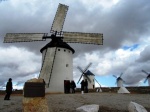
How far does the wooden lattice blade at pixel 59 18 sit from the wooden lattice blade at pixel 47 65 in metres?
3.57

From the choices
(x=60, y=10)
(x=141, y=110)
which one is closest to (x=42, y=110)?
(x=141, y=110)

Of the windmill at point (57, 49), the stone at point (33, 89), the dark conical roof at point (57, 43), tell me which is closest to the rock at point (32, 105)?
the stone at point (33, 89)

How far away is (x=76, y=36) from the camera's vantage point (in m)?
30.9

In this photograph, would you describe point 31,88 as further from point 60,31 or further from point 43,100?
point 60,31

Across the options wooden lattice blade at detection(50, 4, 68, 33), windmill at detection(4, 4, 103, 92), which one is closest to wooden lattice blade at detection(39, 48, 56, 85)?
windmill at detection(4, 4, 103, 92)

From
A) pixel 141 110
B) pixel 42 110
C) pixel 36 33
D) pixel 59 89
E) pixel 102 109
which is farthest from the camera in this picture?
pixel 36 33

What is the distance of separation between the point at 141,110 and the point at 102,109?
2079 millimetres

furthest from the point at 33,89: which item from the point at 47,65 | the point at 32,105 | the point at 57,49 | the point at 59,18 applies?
the point at 59,18

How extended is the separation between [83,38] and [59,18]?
504 cm

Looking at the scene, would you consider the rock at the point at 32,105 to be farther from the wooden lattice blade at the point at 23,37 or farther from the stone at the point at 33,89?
the wooden lattice blade at the point at 23,37

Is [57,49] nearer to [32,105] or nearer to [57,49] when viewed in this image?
[57,49]

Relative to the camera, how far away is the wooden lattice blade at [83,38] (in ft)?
101

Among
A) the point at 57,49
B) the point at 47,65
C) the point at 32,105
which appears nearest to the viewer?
the point at 32,105

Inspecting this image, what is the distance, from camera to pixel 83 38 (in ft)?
101
